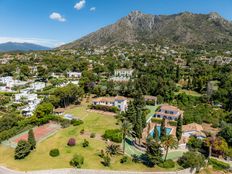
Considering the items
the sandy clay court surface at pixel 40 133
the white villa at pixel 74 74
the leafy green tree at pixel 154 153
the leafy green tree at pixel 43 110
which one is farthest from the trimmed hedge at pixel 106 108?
the white villa at pixel 74 74

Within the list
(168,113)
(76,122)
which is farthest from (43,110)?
(168,113)

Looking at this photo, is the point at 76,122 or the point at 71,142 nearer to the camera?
the point at 71,142

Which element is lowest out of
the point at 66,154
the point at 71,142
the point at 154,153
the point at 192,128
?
the point at 66,154

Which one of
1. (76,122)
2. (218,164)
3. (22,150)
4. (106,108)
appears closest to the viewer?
(22,150)

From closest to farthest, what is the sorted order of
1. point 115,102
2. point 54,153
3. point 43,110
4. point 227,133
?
point 54,153 < point 227,133 < point 43,110 < point 115,102

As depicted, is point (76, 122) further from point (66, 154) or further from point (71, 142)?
point (66, 154)

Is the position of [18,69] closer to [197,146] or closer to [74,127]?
[74,127]

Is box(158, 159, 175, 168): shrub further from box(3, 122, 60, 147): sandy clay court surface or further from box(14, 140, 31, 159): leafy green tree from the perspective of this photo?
box(3, 122, 60, 147): sandy clay court surface

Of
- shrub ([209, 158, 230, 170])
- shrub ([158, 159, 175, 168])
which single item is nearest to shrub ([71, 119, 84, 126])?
shrub ([158, 159, 175, 168])

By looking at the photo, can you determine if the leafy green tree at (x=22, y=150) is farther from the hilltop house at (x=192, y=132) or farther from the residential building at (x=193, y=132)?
the residential building at (x=193, y=132)

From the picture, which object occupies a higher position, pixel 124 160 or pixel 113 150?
pixel 113 150

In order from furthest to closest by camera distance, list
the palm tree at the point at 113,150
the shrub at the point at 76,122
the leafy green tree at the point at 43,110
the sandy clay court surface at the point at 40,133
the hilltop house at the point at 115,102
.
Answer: the hilltop house at the point at 115,102, the leafy green tree at the point at 43,110, the shrub at the point at 76,122, the sandy clay court surface at the point at 40,133, the palm tree at the point at 113,150
